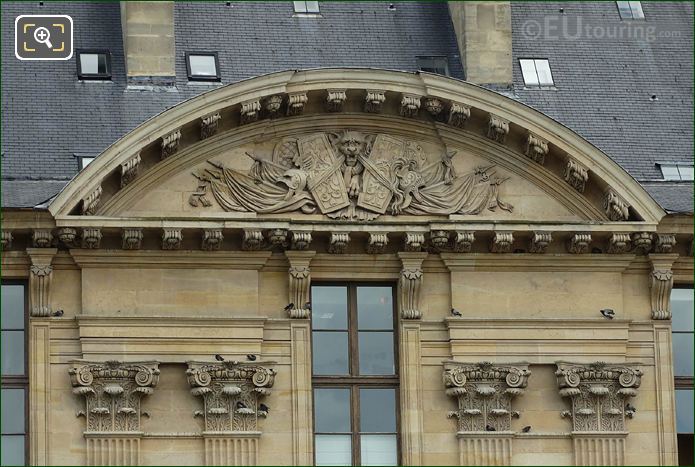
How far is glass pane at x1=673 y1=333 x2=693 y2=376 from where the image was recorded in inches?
1264

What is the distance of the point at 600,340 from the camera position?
3147 cm

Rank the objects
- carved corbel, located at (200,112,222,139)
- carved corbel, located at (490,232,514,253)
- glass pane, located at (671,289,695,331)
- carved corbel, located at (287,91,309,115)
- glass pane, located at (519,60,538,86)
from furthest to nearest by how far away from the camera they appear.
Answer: glass pane, located at (519,60,538,86), glass pane, located at (671,289,695,331), carved corbel, located at (287,91,309,115), carved corbel, located at (490,232,514,253), carved corbel, located at (200,112,222,139)

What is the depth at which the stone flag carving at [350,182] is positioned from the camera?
31453 millimetres

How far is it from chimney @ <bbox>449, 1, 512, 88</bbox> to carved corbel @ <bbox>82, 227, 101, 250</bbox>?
6416 mm

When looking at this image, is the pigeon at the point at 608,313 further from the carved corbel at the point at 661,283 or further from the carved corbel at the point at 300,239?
the carved corbel at the point at 300,239

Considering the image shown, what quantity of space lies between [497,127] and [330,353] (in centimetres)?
371

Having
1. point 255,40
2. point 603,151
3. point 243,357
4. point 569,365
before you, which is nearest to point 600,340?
point 569,365

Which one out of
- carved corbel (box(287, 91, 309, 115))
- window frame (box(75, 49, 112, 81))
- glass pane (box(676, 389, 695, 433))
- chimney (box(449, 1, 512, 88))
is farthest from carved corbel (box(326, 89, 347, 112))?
glass pane (box(676, 389, 695, 433))

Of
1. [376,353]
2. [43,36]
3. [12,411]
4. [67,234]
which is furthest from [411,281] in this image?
[43,36]

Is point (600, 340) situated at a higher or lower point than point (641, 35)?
lower

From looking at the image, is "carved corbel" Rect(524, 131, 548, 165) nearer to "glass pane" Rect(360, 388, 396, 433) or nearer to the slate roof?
the slate roof

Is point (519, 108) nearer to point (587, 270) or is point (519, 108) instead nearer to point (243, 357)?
point (587, 270)

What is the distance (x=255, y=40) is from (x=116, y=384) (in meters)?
6.45

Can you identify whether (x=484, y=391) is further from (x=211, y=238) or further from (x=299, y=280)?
(x=211, y=238)
